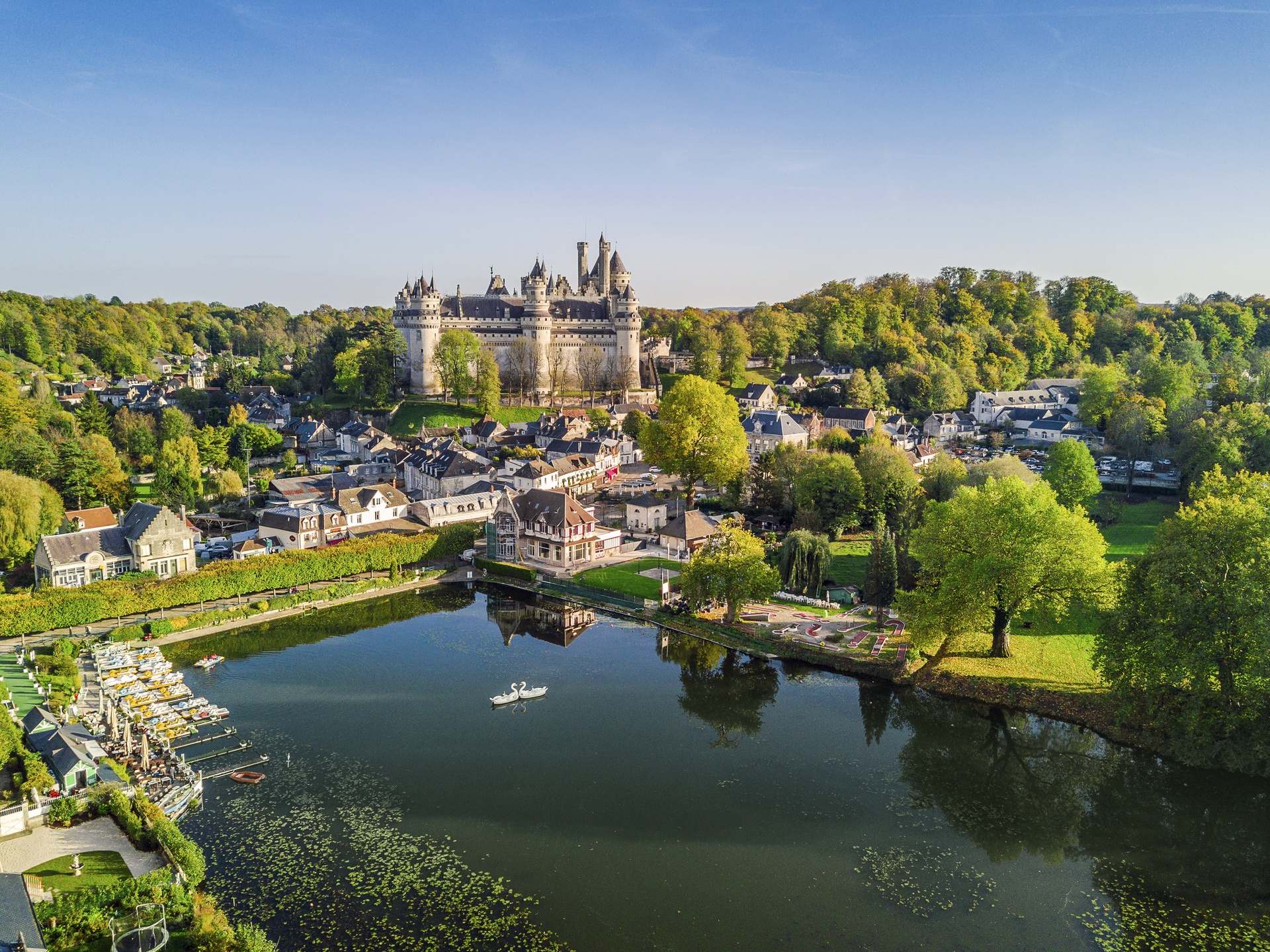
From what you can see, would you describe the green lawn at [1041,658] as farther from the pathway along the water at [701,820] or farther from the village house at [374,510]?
the village house at [374,510]

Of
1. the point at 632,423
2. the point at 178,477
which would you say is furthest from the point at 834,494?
the point at 178,477

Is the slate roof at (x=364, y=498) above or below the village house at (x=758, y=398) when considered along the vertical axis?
below

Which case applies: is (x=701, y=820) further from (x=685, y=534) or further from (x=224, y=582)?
(x=224, y=582)

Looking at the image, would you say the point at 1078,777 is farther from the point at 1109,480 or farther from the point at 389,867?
the point at 1109,480

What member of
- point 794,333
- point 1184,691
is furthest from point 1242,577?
point 794,333

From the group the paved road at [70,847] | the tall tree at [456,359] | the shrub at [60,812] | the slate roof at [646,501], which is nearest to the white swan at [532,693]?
the paved road at [70,847]

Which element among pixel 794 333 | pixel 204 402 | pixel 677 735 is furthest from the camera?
pixel 794 333
